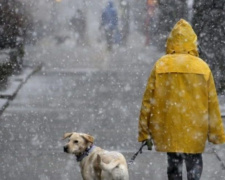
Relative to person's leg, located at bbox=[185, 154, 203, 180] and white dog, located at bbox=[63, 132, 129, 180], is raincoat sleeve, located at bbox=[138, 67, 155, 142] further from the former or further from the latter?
person's leg, located at bbox=[185, 154, 203, 180]

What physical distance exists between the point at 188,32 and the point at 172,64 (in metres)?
0.33

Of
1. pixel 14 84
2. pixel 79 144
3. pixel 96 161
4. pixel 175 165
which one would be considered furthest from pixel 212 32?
pixel 96 161

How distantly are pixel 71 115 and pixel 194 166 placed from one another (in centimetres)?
592

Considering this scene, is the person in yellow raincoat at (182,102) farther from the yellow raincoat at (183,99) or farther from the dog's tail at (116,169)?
the dog's tail at (116,169)

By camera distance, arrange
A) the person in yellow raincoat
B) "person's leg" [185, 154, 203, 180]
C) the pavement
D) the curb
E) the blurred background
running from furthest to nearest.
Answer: the blurred background → the curb → the pavement → "person's leg" [185, 154, 203, 180] → the person in yellow raincoat

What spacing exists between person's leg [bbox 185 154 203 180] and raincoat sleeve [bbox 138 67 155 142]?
0.46 m

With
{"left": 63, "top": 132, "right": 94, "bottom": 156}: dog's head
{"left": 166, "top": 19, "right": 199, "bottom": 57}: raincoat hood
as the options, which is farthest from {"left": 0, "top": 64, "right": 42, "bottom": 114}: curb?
{"left": 166, "top": 19, "right": 199, "bottom": 57}: raincoat hood

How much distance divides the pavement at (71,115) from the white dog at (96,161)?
56.7 inches

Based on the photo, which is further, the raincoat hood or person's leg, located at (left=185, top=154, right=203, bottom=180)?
person's leg, located at (left=185, top=154, right=203, bottom=180)

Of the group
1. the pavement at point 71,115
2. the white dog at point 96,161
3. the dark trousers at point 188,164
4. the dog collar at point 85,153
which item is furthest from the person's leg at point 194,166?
the pavement at point 71,115

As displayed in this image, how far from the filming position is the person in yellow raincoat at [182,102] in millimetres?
6328

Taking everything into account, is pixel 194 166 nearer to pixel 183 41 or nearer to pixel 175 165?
pixel 175 165

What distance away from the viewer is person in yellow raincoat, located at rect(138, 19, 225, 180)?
633 centimetres

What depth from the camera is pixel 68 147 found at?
21.9ft
